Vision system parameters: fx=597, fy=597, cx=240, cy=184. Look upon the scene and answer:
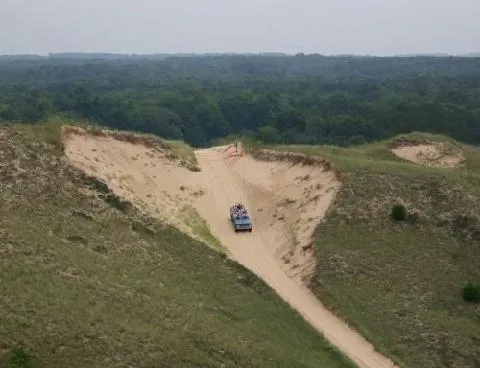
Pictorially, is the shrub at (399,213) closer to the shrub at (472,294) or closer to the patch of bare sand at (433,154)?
the shrub at (472,294)

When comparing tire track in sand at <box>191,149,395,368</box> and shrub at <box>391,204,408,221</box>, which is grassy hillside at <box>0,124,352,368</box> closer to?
tire track in sand at <box>191,149,395,368</box>

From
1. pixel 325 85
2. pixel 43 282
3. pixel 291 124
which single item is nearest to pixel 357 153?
pixel 43 282

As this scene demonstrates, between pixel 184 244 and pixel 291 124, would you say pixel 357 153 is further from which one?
pixel 291 124

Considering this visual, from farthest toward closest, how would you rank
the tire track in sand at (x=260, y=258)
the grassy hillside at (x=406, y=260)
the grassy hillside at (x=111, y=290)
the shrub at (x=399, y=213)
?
1. the shrub at (x=399, y=213)
2. the grassy hillside at (x=406, y=260)
3. the tire track in sand at (x=260, y=258)
4. the grassy hillside at (x=111, y=290)

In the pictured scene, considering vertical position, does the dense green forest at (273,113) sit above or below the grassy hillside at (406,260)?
below

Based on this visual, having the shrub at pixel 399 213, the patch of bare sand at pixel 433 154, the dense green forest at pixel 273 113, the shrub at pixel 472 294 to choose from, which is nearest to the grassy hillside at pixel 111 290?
the shrub at pixel 472 294

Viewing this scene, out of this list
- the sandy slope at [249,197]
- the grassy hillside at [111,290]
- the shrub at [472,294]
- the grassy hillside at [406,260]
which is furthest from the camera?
the sandy slope at [249,197]

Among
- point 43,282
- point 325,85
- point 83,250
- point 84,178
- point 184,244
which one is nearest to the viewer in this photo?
point 43,282
